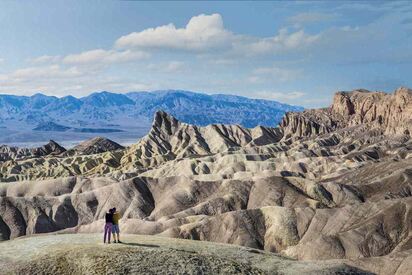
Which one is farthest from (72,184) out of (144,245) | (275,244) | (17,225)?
(144,245)

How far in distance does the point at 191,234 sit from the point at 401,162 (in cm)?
8105

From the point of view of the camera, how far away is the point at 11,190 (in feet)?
484

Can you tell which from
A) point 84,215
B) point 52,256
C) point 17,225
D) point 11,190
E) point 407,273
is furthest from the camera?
point 11,190

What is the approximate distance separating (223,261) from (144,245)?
26.8 feet

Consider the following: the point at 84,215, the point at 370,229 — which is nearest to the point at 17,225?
the point at 84,215

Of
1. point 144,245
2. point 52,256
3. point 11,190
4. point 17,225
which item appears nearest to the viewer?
point 52,256

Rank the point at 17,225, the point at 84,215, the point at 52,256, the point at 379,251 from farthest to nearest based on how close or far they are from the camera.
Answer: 1. the point at 84,215
2. the point at 17,225
3. the point at 379,251
4. the point at 52,256

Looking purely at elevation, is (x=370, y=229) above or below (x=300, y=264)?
below

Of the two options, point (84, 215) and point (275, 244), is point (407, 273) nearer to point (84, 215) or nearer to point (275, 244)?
point (275, 244)

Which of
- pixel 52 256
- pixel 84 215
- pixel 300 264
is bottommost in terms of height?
pixel 84 215

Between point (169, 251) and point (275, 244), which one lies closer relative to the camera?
point (169, 251)

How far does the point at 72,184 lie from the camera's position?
151 metres

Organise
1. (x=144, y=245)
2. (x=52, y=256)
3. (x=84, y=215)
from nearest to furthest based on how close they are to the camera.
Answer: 1. (x=52, y=256)
2. (x=144, y=245)
3. (x=84, y=215)

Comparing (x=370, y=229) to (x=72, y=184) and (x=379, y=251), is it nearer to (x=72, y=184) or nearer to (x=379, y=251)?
(x=379, y=251)
